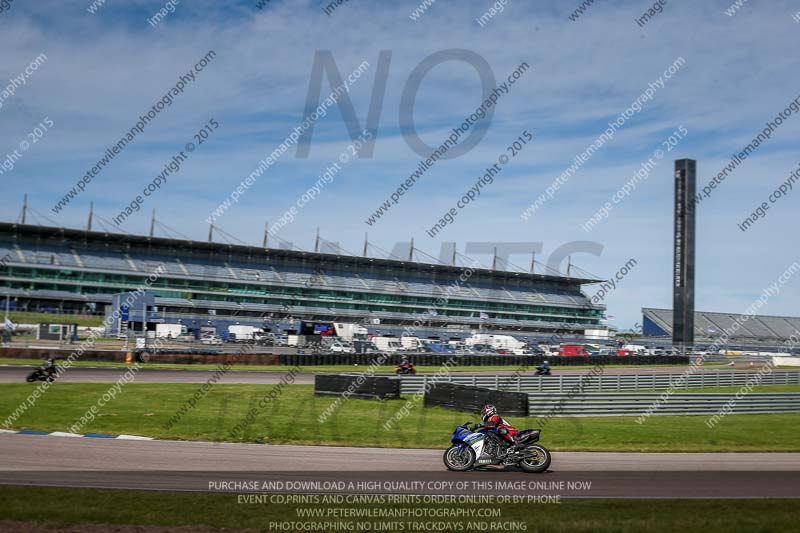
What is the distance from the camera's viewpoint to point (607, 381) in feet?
117

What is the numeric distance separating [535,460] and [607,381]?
22535 mm

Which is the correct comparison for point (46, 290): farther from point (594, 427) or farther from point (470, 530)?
point (470, 530)

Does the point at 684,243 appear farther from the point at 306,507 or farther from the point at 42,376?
the point at 306,507

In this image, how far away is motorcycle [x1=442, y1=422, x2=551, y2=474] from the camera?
47.2 feet

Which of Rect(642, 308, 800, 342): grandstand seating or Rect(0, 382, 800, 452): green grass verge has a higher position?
Rect(642, 308, 800, 342): grandstand seating

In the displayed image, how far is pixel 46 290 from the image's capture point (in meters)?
76.2

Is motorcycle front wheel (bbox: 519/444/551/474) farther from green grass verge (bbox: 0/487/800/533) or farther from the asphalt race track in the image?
green grass verge (bbox: 0/487/800/533)

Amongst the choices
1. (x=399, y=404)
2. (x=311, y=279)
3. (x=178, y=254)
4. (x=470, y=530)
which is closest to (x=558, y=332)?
(x=311, y=279)

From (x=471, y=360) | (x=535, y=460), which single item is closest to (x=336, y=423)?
(x=535, y=460)

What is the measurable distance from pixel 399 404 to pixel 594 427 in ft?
23.6

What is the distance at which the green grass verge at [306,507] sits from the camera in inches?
388

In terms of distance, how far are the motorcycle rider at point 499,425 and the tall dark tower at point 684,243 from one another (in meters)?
69.3

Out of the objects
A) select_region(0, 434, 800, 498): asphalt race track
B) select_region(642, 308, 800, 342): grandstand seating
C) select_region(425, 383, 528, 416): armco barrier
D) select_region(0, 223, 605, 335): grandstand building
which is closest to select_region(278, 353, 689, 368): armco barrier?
select_region(425, 383, 528, 416): armco barrier

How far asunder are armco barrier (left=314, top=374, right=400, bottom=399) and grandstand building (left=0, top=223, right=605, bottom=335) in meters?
37.2
